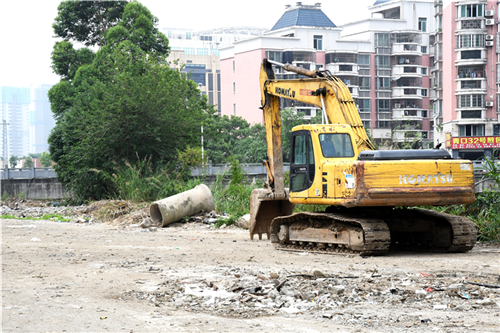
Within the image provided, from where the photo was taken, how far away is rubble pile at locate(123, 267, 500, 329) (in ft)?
23.6

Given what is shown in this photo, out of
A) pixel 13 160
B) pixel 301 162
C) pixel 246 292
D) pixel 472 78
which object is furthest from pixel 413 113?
pixel 246 292

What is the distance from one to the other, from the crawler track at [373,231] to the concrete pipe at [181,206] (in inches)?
251

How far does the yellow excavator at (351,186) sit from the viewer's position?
11477mm

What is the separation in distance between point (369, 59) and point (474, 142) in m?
28.3

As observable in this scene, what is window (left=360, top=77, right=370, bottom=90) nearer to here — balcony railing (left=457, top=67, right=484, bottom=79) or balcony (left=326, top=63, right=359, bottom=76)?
balcony (left=326, top=63, right=359, bottom=76)

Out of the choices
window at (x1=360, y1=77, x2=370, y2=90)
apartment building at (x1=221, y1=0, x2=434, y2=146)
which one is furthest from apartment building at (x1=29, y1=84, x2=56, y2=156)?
window at (x1=360, y1=77, x2=370, y2=90)

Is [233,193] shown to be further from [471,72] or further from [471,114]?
[471,72]

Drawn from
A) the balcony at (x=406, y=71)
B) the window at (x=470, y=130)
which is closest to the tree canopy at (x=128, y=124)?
the window at (x=470, y=130)

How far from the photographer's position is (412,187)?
1146 cm

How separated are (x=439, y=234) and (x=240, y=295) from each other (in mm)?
6219

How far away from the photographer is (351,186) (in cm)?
1159

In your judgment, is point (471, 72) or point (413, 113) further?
point (413, 113)

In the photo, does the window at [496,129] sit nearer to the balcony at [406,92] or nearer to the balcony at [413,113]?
the balcony at [413,113]

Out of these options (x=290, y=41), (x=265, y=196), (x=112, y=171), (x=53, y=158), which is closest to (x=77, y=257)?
(x=265, y=196)
